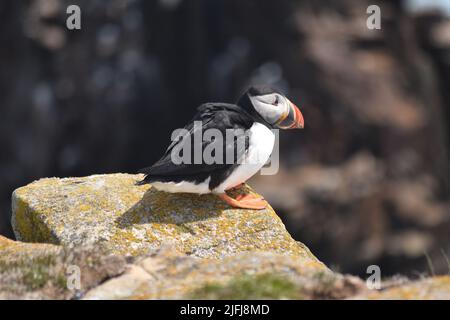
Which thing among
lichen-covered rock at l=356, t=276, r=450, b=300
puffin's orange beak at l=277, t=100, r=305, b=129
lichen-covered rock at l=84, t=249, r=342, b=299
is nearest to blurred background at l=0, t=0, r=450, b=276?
puffin's orange beak at l=277, t=100, r=305, b=129

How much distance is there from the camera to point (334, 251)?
39938 mm

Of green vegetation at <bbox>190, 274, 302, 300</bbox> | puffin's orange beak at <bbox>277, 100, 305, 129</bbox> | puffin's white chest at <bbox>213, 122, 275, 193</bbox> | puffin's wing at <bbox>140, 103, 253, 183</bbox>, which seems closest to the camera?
green vegetation at <bbox>190, 274, 302, 300</bbox>

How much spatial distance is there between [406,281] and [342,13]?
133 feet

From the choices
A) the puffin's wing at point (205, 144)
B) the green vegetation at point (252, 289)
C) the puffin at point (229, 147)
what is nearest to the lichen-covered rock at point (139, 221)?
the puffin at point (229, 147)

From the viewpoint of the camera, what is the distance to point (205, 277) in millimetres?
6855

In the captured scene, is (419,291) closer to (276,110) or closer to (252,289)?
(252,289)

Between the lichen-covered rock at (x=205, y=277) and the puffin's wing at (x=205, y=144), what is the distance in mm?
1436

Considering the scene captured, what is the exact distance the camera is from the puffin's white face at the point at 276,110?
31.5 ft

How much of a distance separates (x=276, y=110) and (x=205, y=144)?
1193mm

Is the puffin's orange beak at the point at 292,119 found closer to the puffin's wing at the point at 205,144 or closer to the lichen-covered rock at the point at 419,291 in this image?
the puffin's wing at the point at 205,144

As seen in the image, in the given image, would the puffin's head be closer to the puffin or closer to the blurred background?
the puffin

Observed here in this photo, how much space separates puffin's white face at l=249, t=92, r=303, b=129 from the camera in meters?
9.61

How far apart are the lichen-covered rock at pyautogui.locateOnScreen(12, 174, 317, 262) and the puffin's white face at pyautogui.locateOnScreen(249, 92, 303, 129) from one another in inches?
45.8

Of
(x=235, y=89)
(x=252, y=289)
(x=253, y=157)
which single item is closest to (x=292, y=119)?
(x=253, y=157)
